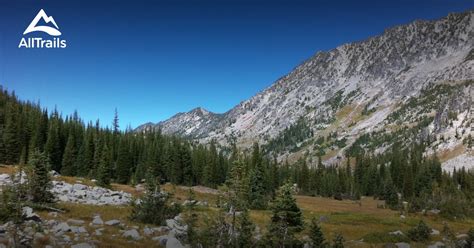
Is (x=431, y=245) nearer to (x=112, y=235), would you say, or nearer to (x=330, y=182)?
(x=112, y=235)

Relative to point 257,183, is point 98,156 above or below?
above

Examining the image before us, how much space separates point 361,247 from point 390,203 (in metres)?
71.0

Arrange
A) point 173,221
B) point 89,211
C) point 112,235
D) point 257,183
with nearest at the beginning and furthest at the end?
point 112,235 < point 173,221 < point 89,211 < point 257,183

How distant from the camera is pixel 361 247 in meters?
43.5

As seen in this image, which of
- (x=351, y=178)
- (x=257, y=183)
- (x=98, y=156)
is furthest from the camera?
(x=351, y=178)

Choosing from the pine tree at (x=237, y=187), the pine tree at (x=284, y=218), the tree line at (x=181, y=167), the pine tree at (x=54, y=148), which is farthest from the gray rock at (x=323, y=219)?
the pine tree at (x=54, y=148)

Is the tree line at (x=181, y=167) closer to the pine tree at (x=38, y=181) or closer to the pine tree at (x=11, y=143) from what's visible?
the pine tree at (x=11, y=143)

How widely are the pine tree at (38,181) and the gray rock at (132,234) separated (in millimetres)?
12977

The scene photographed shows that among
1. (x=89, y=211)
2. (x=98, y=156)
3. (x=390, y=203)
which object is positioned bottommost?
(x=390, y=203)

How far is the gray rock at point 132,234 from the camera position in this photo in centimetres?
3275

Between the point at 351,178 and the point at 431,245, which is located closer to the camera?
the point at 431,245

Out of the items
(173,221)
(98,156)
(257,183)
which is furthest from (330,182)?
(173,221)

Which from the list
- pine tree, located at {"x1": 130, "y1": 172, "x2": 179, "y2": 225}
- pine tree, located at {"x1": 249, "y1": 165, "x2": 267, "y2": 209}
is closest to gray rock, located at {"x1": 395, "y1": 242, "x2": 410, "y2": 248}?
pine tree, located at {"x1": 249, "y1": 165, "x2": 267, "y2": 209}

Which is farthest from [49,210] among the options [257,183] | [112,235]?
[257,183]
